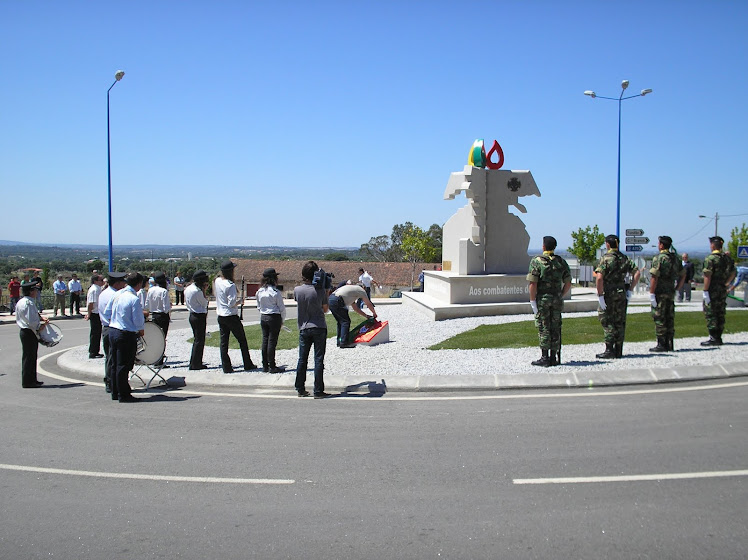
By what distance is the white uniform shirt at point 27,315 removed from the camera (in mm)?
9977

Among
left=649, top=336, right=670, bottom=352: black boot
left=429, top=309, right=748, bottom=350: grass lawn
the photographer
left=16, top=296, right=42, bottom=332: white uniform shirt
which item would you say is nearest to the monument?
left=429, top=309, right=748, bottom=350: grass lawn

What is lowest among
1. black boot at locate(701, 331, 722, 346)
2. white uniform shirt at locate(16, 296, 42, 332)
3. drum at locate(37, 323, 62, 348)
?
black boot at locate(701, 331, 722, 346)

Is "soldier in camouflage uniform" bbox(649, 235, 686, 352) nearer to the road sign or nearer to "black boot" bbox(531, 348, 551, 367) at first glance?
"black boot" bbox(531, 348, 551, 367)

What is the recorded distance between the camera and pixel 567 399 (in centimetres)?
813

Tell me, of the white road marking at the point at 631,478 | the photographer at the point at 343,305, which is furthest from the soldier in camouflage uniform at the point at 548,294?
the white road marking at the point at 631,478

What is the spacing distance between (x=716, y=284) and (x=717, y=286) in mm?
54

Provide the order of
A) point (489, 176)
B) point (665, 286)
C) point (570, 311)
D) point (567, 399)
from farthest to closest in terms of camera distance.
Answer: point (489, 176)
point (570, 311)
point (665, 286)
point (567, 399)

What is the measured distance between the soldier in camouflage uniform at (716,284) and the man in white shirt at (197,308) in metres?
9.12

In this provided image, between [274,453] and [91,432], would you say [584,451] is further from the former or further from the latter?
[91,432]

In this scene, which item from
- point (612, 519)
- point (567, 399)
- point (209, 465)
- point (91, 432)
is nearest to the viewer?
point (612, 519)

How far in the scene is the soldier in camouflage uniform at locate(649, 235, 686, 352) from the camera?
10.8 m

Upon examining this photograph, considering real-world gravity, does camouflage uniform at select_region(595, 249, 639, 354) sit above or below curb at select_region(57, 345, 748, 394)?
above

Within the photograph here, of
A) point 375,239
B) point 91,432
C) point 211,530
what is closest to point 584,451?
point 211,530

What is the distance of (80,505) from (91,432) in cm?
239
